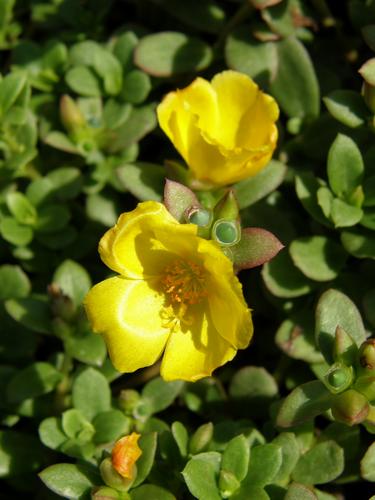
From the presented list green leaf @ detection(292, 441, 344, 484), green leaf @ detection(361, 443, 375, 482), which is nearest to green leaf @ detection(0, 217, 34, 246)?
green leaf @ detection(292, 441, 344, 484)

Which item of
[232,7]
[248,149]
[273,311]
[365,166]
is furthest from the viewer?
[232,7]

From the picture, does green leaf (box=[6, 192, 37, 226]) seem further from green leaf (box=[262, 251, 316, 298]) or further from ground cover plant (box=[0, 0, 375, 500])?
green leaf (box=[262, 251, 316, 298])

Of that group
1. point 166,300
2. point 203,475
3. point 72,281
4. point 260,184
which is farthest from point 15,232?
point 203,475

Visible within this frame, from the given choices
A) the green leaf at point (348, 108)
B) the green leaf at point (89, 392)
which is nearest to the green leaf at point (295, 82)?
the green leaf at point (348, 108)

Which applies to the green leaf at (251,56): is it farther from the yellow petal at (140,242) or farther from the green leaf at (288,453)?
the green leaf at (288,453)

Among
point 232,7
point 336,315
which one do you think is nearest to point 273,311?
point 336,315

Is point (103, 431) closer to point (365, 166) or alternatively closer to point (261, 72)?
point (365, 166)
